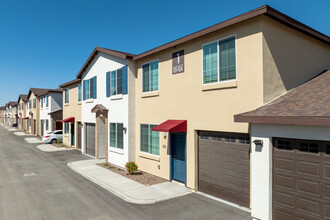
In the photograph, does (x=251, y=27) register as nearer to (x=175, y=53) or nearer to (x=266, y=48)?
(x=266, y=48)

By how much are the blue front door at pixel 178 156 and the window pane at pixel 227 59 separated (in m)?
3.66

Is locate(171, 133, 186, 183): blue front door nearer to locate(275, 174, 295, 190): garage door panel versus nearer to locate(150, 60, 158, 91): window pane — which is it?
locate(150, 60, 158, 91): window pane

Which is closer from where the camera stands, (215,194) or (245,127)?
(245,127)

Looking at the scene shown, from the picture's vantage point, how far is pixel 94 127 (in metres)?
19.3

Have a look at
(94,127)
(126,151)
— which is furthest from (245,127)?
(94,127)

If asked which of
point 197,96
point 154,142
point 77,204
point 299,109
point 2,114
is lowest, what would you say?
point 77,204

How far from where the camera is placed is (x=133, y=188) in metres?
10.7

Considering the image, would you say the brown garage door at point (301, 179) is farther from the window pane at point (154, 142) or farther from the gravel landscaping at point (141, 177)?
the window pane at point (154, 142)

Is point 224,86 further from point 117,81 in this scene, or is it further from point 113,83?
point 113,83

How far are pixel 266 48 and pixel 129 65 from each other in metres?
8.38

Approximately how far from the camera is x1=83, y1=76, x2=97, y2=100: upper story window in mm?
18344

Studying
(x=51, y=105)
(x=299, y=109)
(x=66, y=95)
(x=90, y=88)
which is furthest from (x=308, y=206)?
(x=51, y=105)

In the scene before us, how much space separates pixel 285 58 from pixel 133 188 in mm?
8593

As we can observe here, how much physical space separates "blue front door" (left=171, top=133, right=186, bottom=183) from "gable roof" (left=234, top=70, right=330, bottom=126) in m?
4.18
